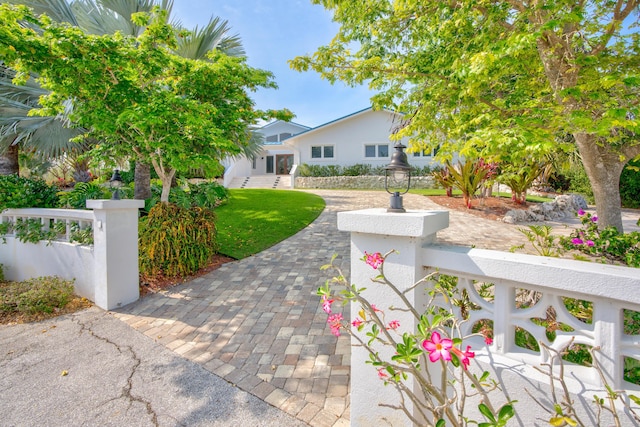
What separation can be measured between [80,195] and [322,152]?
17111mm

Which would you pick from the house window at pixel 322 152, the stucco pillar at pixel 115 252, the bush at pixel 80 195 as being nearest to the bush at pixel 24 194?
the bush at pixel 80 195

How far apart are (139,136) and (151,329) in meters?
3.30

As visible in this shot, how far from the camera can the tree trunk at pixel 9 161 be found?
27.2 ft

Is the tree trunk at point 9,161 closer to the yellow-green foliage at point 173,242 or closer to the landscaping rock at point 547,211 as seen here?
the yellow-green foliage at point 173,242

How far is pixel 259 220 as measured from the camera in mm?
9852

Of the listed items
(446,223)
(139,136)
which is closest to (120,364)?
(446,223)

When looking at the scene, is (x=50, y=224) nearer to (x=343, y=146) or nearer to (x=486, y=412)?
(x=486, y=412)

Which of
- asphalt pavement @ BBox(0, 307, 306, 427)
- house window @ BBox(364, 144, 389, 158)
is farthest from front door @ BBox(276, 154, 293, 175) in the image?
asphalt pavement @ BBox(0, 307, 306, 427)

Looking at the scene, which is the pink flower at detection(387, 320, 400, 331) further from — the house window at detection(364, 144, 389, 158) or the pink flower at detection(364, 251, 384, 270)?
the house window at detection(364, 144, 389, 158)

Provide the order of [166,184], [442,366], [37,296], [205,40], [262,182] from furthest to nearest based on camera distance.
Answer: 1. [262,182]
2. [205,40]
3. [166,184]
4. [37,296]
5. [442,366]

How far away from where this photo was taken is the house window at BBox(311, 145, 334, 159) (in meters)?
23.0

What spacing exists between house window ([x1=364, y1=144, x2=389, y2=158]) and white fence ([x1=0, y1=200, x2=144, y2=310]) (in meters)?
19.2

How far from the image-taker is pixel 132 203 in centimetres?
473

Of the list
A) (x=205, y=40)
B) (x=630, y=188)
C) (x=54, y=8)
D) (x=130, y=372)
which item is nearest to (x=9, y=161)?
(x=54, y=8)
